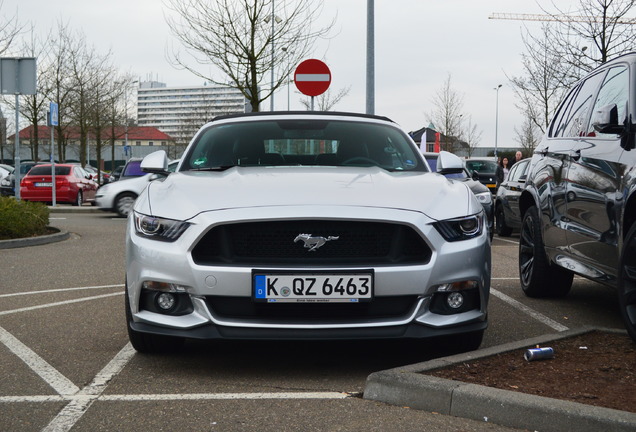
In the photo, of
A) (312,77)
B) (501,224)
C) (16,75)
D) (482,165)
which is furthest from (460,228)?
(482,165)

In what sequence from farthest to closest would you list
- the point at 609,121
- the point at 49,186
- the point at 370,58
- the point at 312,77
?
the point at 49,186
the point at 370,58
the point at 312,77
the point at 609,121

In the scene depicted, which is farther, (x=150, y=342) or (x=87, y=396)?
(x=150, y=342)

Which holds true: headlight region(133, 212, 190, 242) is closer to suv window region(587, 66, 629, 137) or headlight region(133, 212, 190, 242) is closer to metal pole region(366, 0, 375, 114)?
suv window region(587, 66, 629, 137)

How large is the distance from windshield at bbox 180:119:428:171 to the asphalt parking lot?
1.23 m

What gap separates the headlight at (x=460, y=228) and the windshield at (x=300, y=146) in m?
1.06

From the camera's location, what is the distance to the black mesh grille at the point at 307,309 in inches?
166

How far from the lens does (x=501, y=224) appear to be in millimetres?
15664

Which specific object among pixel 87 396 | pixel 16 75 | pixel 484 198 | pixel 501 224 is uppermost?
pixel 16 75

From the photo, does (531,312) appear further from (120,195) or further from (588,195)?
(120,195)

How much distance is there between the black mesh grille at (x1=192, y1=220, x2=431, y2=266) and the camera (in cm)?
426

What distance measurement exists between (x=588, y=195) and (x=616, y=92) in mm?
740

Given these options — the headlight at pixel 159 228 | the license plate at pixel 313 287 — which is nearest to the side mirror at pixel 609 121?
the license plate at pixel 313 287

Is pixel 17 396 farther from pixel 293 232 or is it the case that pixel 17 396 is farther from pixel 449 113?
pixel 449 113

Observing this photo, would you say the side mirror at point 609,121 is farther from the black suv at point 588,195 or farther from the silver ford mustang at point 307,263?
the silver ford mustang at point 307,263
